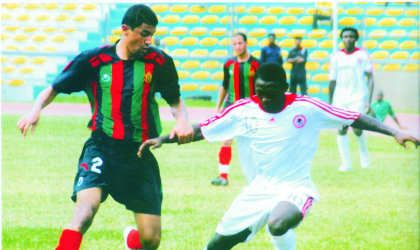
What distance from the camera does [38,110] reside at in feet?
12.7

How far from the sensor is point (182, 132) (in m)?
4.14

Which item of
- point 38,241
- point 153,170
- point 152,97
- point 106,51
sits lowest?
point 38,241

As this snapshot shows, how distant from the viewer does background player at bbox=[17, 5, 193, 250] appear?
4.07 metres

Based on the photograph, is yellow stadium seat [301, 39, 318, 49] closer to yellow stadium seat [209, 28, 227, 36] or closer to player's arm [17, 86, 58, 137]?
yellow stadium seat [209, 28, 227, 36]

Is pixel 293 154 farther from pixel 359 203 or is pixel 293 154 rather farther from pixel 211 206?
pixel 359 203

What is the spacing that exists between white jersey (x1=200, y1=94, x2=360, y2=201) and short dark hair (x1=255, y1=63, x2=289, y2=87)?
23 cm

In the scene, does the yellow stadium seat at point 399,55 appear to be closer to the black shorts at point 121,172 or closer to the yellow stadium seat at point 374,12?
the yellow stadium seat at point 374,12

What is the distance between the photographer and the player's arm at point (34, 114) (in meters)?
3.74

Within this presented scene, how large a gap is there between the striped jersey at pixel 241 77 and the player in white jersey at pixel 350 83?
5.26 feet

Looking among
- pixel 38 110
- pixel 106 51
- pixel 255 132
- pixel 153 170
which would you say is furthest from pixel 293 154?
pixel 38 110

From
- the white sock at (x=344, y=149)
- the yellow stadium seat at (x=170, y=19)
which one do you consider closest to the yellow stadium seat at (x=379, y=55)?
the yellow stadium seat at (x=170, y=19)

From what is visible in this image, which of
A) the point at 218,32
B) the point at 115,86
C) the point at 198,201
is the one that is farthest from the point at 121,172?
the point at 218,32

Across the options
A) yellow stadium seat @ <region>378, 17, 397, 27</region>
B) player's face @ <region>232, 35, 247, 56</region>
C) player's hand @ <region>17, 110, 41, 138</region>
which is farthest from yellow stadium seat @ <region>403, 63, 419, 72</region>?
player's hand @ <region>17, 110, 41, 138</region>

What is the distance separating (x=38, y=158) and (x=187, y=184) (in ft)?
10.5
